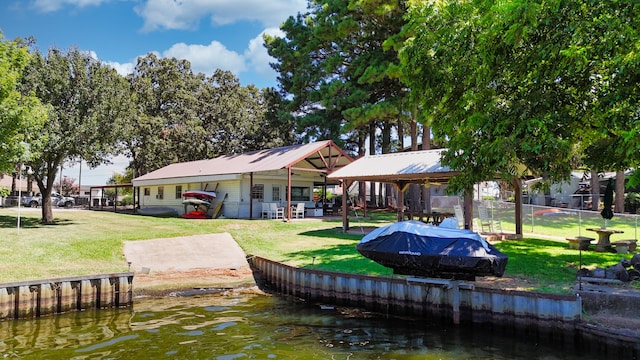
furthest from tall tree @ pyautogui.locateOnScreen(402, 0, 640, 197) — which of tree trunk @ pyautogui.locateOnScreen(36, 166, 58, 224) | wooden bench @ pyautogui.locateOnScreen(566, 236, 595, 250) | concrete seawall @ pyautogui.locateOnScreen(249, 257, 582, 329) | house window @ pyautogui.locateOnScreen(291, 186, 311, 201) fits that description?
tree trunk @ pyautogui.locateOnScreen(36, 166, 58, 224)

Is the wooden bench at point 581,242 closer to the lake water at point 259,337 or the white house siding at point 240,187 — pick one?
the lake water at point 259,337

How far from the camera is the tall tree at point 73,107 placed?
19531 millimetres

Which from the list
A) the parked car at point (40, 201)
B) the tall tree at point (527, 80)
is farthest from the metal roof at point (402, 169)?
the parked car at point (40, 201)

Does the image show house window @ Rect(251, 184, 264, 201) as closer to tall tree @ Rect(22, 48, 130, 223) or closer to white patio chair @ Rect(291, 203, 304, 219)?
white patio chair @ Rect(291, 203, 304, 219)

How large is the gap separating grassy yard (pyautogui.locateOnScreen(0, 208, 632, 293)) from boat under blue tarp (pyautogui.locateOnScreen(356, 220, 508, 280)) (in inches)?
66.2

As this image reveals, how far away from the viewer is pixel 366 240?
31.8 ft

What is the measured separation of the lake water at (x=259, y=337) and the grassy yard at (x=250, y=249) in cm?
192

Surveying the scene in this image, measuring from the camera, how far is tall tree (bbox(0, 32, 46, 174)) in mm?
15055

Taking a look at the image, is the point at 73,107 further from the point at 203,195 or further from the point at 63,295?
the point at 63,295

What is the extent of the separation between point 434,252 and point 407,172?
7172 mm

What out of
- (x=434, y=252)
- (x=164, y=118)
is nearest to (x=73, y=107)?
(x=434, y=252)

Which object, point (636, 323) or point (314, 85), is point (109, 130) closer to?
point (314, 85)

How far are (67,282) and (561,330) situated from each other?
10.4 meters

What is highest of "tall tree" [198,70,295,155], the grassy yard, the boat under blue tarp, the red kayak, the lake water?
"tall tree" [198,70,295,155]
